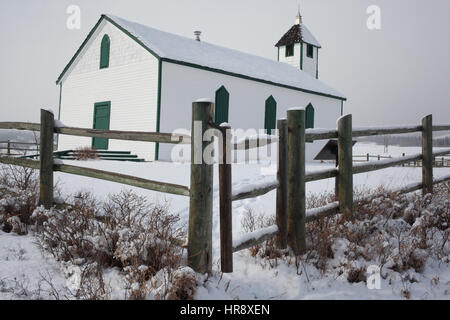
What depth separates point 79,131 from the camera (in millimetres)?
5195

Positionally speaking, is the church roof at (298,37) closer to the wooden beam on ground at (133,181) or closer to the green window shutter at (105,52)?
the green window shutter at (105,52)

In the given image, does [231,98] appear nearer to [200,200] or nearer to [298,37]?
[298,37]

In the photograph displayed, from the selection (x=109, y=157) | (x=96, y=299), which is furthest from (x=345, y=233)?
(x=109, y=157)

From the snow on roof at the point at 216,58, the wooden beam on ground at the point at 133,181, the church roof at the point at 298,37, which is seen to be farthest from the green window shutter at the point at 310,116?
the wooden beam on ground at the point at 133,181

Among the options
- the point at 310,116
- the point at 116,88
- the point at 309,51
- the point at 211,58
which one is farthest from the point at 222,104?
the point at 309,51

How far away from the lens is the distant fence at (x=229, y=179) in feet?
11.1

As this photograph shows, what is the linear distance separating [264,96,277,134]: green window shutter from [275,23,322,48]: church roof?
394 inches

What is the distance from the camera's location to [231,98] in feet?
58.5

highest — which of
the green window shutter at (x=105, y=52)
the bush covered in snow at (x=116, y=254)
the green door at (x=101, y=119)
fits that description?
the green window shutter at (x=105, y=52)

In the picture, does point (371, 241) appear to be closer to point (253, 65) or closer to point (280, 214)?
point (280, 214)

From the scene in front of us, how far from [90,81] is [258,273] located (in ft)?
53.3

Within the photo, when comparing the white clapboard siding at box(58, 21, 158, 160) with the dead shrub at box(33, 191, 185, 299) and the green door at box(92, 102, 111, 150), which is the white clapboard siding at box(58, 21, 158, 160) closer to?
the green door at box(92, 102, 111, 150)

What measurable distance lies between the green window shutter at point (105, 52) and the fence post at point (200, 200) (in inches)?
596

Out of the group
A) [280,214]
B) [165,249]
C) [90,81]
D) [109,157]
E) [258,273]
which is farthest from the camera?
[90,81]
